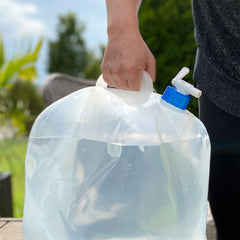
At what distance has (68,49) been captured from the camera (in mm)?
29000

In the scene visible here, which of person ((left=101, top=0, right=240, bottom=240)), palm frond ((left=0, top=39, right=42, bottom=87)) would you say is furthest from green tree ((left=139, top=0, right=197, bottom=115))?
person ((left=101, top=0, right=240, bottom=240))

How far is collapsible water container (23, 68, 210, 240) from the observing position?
1.07 meters

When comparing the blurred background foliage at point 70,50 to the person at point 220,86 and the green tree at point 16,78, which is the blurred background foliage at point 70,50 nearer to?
→ the green tree at point 16,78

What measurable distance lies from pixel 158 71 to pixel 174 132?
3.33 m

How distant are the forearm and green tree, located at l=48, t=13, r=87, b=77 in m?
27.9

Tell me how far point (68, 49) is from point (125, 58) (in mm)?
28566

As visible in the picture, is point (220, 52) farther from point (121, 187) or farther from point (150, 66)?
→ point (121, 187)

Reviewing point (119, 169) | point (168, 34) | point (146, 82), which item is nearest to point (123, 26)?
point (146, 82)

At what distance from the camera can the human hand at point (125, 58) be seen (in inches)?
38.8

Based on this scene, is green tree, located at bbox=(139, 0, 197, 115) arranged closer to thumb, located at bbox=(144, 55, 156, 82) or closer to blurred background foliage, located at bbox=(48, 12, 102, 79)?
thumb, located at bbox=(144, 55, 156, 82)

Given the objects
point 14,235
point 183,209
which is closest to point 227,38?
point 183,209

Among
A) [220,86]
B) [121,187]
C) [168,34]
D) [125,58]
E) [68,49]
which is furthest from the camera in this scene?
[68,49]

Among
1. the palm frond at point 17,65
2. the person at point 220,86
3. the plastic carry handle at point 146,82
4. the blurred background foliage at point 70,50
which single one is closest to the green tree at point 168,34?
the palm frond at point 17,65

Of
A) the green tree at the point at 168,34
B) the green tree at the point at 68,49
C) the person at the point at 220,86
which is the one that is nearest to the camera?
the person at the point at 220,86
